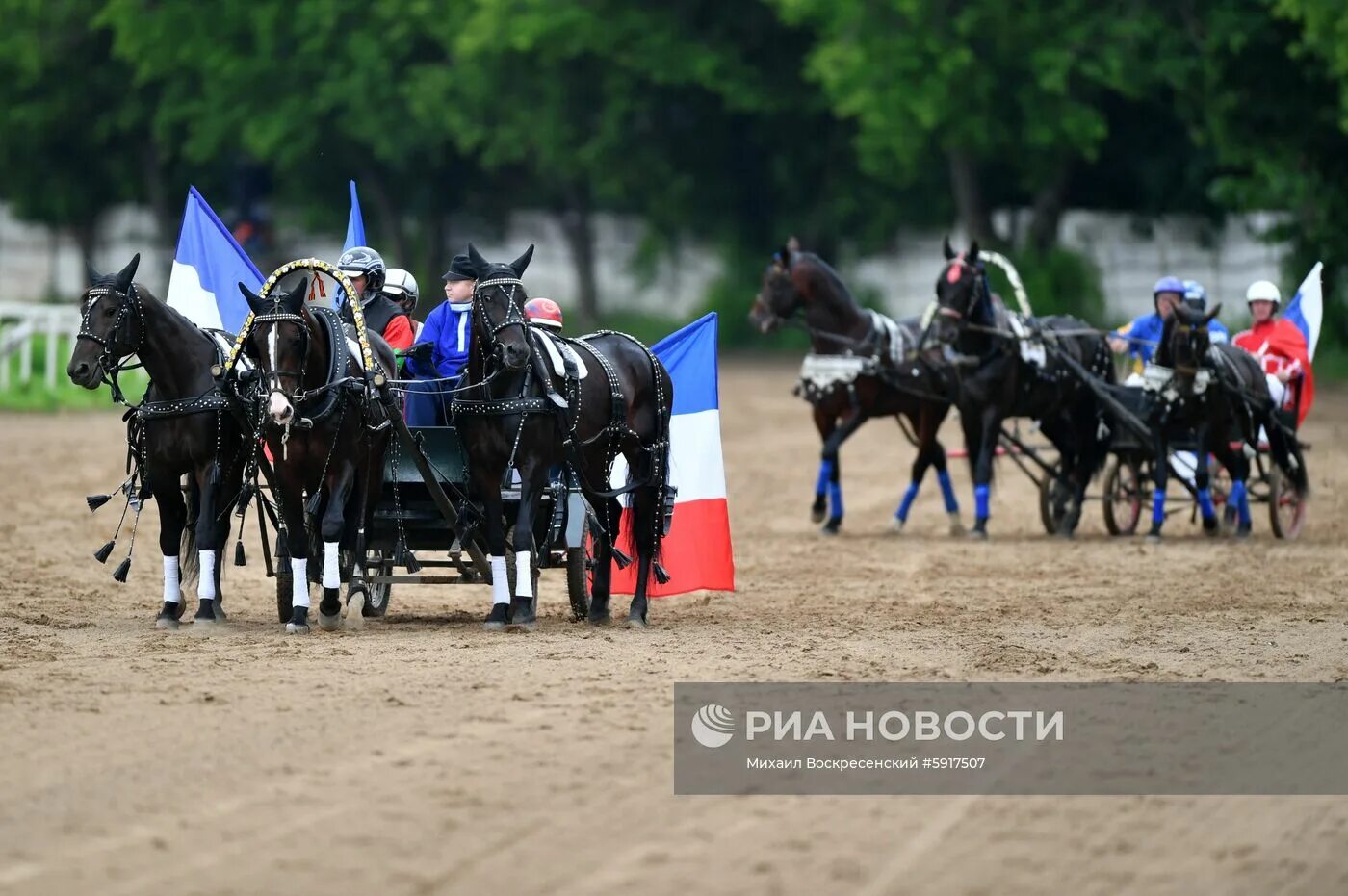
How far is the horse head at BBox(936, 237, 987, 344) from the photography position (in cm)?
1834

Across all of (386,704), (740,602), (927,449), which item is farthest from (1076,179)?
(386,704)

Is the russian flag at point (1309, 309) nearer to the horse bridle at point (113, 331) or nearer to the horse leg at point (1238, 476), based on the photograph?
the horse leg at point (1238, 476)

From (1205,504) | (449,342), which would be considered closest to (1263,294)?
(1205,504)

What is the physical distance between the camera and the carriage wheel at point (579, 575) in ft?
42.5

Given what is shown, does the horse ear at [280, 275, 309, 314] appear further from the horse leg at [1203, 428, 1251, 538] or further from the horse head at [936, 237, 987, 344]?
the horse leg at [1203, 428, 1251, 538]

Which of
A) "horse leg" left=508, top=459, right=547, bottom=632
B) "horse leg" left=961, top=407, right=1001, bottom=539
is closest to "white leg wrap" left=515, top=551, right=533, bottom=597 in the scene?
"horse leg" left=508, top=459, right=547, bottom=632

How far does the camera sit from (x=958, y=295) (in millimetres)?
18375

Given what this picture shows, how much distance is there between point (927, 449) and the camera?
19.6m

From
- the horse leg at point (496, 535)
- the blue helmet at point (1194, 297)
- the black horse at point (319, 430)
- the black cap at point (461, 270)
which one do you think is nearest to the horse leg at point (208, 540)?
the black horse at point (319, 430)

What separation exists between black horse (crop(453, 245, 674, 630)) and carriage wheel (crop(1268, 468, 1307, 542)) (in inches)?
282

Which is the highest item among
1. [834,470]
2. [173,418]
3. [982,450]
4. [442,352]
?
[442,352]

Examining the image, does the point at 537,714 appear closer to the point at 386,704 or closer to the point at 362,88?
the point at 386,704

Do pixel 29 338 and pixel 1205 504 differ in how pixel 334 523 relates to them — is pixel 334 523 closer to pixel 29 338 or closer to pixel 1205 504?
pixel 1205 504

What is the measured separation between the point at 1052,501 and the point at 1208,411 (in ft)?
6.21
